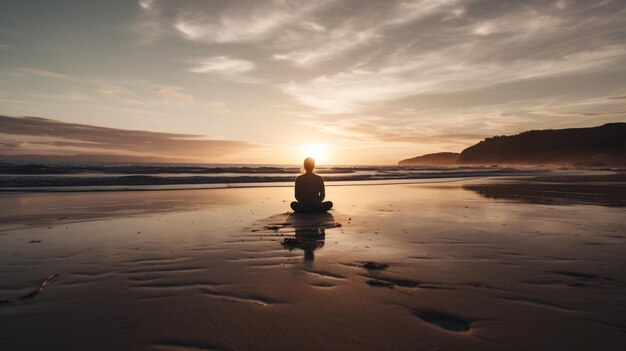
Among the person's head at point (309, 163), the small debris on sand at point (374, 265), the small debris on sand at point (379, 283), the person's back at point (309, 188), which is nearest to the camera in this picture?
the small debris on sand at point (379, 283)

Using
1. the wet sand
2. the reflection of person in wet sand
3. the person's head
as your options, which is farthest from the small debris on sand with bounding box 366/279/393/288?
the person's head

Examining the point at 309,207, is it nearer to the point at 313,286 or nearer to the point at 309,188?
the point at 309,188

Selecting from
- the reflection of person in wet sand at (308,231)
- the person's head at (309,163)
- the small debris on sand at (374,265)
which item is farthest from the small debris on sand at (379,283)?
the person's head at (309,163)

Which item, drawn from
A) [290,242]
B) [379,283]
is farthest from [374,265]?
[290,242]

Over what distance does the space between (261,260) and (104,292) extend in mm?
2034

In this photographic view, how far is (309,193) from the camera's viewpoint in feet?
33.3

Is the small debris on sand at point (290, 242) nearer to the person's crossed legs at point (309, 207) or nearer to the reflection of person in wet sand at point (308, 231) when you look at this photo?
the reflection of person in wet sand at point (308, 231)

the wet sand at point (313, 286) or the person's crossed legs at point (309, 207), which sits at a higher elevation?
the person's crossed legs at point (309, 207)

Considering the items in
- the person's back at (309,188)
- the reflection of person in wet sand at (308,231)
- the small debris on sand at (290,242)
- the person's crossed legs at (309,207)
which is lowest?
the reflection of person in wet sand at (308,231)

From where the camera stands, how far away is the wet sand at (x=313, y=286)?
8.71ft

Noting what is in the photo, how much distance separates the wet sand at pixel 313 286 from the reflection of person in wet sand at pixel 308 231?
67mm

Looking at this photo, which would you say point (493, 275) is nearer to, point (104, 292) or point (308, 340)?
point (308, 340)

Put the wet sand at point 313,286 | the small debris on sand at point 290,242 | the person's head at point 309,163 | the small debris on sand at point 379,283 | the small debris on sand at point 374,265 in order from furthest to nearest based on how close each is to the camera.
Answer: the person's head at point 309,163 < the small debris on sand at point 290,242 < the small debris on sand at point 374,265 < the small debris on sand at point 379,283 < the wet sand at point 313,286

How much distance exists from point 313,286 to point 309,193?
637 cm
